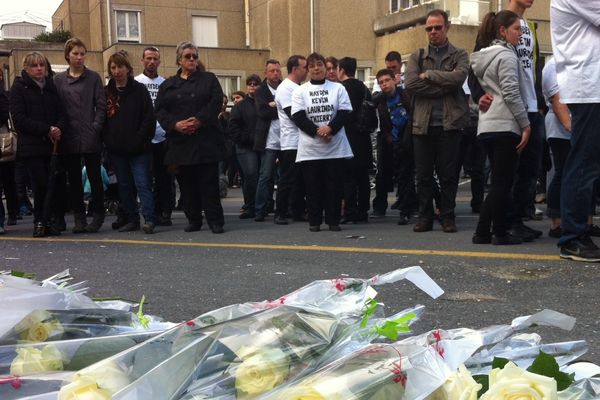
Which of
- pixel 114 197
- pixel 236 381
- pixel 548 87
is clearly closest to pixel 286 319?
pixel 236 381

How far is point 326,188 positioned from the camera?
685 centimetres

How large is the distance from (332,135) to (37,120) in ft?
9.89

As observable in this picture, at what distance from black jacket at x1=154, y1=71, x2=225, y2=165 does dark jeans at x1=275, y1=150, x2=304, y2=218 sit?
1060 millimetres

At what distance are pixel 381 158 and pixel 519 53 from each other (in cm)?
284

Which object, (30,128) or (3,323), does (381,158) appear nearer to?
(30,128)

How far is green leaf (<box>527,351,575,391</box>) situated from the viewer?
1.26m

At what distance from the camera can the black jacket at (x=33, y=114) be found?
6934 millimetres

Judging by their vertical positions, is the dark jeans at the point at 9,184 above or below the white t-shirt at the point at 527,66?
below

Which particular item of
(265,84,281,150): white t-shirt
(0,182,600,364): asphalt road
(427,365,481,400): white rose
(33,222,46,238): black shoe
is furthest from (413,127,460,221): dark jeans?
(427,365,481,400): white rose

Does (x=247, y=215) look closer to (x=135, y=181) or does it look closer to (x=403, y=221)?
(x=135, y=181)

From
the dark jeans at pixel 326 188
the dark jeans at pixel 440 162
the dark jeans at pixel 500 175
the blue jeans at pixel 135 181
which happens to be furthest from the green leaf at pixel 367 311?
the blue jeans at pixel 135 181

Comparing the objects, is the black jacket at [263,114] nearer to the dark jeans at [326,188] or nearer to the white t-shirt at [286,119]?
the white t-shirt at [286,119]

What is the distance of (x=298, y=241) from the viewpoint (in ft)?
19.9

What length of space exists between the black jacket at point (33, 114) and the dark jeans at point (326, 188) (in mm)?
2645
